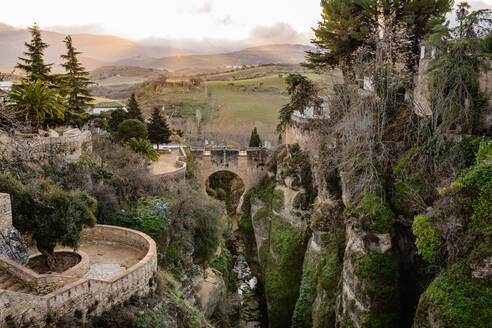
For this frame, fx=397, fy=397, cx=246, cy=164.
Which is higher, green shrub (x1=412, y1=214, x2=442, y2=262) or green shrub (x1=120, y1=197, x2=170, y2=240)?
green shrub (x1=412, y1=214, x2=442, y2=262)

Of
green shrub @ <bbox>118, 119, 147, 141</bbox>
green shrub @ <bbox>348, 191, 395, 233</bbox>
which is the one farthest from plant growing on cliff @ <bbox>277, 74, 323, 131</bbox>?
green shrub @ <bbox>348, 191, 395, 233</bbox>

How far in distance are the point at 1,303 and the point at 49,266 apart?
357cm

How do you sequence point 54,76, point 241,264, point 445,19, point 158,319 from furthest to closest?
point 241,264 → point 54,76 → point 445,19 → point 158,319

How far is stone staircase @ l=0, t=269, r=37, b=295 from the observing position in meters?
9.30

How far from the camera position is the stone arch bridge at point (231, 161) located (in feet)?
109

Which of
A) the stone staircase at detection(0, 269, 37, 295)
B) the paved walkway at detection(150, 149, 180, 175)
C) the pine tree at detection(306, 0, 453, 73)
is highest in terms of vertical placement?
the pine tree at detection(306, 0, 453, 73)

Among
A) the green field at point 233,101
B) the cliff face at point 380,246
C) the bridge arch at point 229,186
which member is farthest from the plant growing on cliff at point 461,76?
the green field at point 233,101

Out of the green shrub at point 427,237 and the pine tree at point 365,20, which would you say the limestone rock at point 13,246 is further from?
the pine tree at point 365,20

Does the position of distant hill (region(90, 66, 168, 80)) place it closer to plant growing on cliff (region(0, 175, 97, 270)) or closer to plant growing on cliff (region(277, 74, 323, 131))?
plant growing on cliff (region(277, 74, 323, 131))

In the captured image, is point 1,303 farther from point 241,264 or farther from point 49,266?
point 241,264

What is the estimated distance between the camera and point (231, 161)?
3350cm

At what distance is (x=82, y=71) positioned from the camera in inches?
1001

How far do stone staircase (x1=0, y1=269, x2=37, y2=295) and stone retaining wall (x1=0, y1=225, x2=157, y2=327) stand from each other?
36.6 inches

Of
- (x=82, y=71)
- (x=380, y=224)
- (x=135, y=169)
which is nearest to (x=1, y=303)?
(x=380, y=224)
